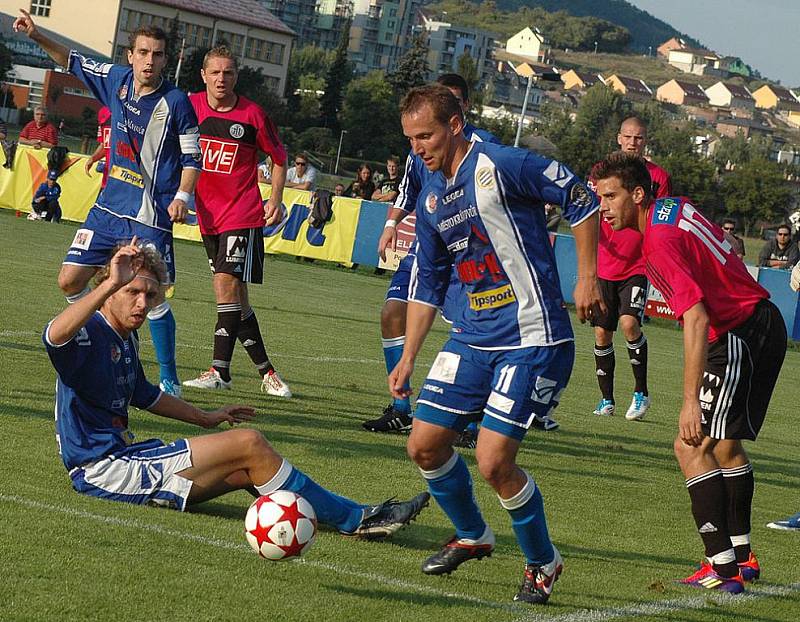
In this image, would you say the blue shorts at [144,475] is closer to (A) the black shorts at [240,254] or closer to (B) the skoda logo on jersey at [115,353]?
(B) the skoda logo on jersey at [115,353]

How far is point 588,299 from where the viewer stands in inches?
211

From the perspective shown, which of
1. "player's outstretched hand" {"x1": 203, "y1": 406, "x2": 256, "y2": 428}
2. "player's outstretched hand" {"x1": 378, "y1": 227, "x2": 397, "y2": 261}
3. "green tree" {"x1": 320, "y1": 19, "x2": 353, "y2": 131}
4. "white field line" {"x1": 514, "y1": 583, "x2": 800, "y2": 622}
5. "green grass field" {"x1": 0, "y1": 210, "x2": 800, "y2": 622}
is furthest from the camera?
"green tree" {"x1": 320, "y1": 19, "x2": 353, "y2": 131}

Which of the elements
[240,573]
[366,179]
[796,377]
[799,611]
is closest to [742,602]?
[799,611]

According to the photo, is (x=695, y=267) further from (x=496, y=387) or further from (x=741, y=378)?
(x=496, y=387)

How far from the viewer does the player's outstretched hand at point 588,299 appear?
17.6 feet

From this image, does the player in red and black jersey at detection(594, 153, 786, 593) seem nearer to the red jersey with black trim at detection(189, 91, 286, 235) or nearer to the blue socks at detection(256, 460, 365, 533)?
the blue socks at detection(256, 460, 365, 533)

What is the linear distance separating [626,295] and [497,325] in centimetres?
618

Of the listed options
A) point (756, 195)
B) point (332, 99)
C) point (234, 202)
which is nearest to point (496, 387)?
point (234, 202)

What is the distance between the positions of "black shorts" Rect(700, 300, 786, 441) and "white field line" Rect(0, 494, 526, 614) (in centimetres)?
150

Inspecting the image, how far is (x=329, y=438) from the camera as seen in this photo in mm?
8477

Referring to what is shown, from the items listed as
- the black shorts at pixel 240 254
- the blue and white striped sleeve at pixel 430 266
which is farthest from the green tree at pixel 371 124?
the blue and white striped sleeve at pixel 430 266

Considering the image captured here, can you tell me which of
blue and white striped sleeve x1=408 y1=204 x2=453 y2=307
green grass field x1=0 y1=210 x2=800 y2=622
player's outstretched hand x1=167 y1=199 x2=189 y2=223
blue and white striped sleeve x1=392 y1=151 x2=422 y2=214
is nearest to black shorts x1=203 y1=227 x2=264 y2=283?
green grass field x1=0 y1=210 x2=800 y2=622

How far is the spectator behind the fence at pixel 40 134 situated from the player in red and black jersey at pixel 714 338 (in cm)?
2249

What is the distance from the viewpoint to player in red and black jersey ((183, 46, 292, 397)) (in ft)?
33.3
